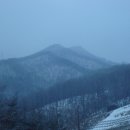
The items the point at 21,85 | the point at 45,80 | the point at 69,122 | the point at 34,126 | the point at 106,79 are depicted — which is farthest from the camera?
Answer: the point at 45,80

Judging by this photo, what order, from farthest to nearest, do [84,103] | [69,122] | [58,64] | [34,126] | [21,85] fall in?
1. [58,64]
2. [21,85]
3. [84,103]
4. [69,122]
5. [34,126]

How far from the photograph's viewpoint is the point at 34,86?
138250 mm

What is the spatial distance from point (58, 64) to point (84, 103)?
323 feet

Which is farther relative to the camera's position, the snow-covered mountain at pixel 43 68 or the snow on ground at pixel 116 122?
the snow-covered mountain at pixel 43 68

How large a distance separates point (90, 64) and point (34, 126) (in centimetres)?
15763

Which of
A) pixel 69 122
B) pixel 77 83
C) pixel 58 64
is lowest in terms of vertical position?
pixel 69 122

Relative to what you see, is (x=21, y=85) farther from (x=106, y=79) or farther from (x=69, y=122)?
(x=69, y=122)

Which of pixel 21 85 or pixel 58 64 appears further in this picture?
pixel 58 64

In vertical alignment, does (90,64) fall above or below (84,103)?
above

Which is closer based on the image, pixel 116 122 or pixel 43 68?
pixel 116 122

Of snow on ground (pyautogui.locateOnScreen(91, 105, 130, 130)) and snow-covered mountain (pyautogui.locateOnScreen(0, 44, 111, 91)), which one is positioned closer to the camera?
snow on ground (pyautogui.locateOnScreen(91, 105, 130, 130))

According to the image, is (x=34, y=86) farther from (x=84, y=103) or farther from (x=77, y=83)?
(x=84, y=103)

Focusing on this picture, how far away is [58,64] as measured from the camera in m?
177

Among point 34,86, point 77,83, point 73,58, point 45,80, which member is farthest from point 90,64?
point 77,83
